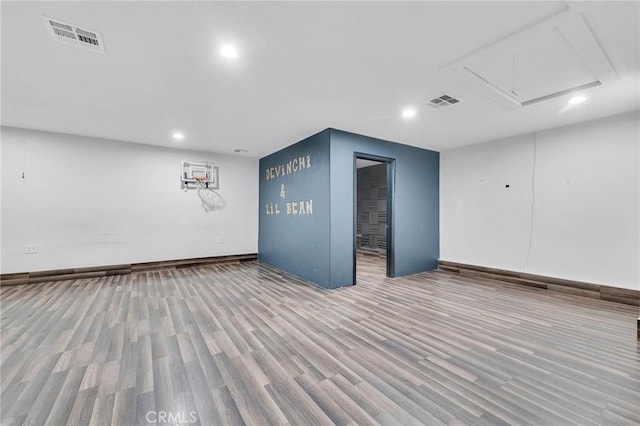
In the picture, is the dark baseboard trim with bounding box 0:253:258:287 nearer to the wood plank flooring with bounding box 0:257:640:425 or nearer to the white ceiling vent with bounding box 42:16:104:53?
the wood plank flooring with bounding box 0:257:640:425

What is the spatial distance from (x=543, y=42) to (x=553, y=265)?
3.66 metres

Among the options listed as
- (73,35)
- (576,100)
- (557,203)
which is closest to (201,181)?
(73,35)

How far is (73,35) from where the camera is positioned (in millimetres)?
2111

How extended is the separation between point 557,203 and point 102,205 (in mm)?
8127

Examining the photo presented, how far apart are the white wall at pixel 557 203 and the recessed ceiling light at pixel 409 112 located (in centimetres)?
239

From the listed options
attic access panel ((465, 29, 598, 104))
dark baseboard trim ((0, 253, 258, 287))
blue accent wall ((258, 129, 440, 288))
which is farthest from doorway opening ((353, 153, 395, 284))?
attic access panel ((465, 29, 598, 104))

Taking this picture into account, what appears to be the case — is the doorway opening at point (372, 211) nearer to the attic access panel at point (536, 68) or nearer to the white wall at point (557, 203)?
the white wall at point (557, 203)

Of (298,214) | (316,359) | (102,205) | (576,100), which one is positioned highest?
(576,100)

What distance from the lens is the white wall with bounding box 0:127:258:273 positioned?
14.8ft

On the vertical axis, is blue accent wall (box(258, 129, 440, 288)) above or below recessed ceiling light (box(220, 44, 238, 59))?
below

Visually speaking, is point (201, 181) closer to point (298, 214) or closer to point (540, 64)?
point (298, 214)

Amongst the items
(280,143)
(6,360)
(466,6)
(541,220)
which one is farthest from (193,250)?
(541,220)

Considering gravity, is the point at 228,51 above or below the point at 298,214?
above

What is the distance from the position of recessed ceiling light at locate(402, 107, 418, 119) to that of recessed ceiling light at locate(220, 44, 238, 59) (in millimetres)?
2290
